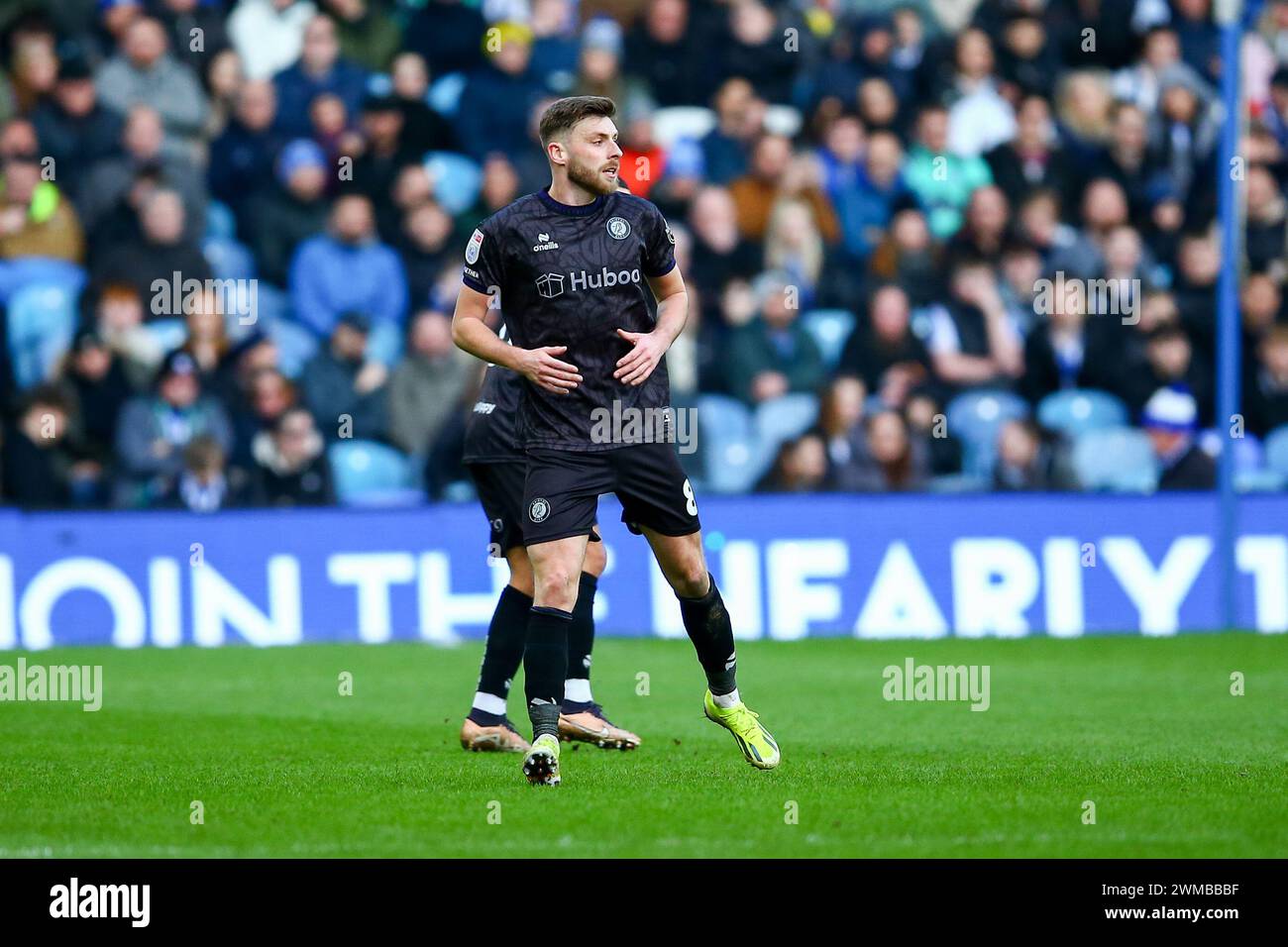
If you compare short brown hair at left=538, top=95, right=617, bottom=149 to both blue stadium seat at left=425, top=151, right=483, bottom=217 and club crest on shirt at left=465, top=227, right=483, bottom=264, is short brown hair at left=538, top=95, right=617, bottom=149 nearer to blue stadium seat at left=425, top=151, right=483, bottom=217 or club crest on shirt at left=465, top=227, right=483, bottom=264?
club crest on shirt at left=465, top=227, right=483, bottom=264

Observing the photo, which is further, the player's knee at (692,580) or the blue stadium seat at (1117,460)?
the blue stadium seat at (1117,460)

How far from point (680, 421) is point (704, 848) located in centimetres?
851

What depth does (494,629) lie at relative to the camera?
8766 mm

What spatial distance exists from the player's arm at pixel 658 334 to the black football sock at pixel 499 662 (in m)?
1.58

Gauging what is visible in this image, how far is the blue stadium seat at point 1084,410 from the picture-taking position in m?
15.4

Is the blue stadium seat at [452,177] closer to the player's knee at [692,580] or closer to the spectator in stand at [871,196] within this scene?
the spectator in stand at [871,196]

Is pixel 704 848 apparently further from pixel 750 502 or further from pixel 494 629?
pixel 750 502

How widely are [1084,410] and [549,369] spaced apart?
8.78 metres

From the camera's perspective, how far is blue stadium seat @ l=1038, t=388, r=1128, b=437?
50.6ft

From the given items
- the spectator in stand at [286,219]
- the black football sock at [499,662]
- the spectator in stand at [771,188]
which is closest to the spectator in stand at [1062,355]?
the spectator in stand at [771,188]

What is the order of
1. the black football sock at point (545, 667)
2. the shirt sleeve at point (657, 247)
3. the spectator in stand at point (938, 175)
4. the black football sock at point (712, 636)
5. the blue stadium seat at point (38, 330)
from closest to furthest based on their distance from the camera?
the black football sock at point (545, 667)
the shirt sleeve at point (657, 247)
the black football sock at point (712, 636)
the blue stadium seat at point (38, 330)
the spectator in stand at point (938, 175)

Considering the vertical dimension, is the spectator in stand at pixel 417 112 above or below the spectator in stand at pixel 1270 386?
above

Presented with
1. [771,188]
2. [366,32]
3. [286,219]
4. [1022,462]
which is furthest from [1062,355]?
[366,32]
